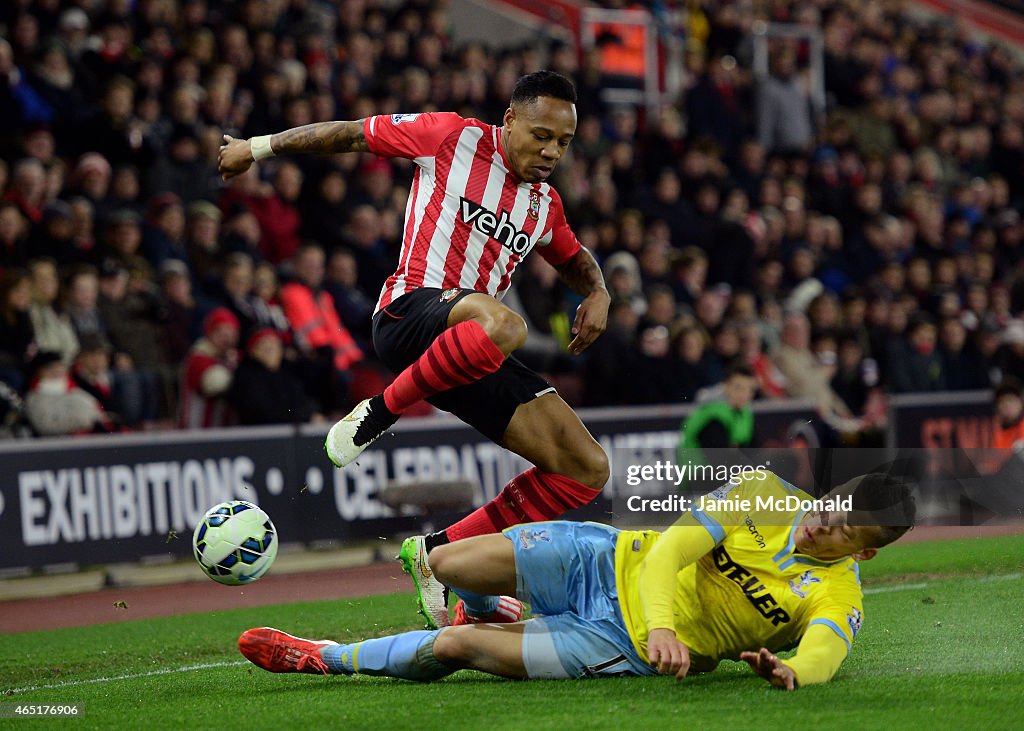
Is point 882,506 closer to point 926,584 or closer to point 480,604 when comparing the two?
point 480,604

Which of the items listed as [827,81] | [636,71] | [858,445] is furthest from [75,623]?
[827,81]

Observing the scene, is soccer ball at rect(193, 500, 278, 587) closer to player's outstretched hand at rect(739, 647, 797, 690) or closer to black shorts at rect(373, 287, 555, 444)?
black shorts at rect(373, 287, 555, 444)

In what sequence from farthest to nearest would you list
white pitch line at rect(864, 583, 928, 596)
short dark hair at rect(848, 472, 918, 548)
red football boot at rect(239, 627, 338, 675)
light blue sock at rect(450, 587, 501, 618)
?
white pitch line at rect(864, 583, 928, 596) → light blue sock at rect(450, 587, 501, 618) → red football boot at rect(239, 627, 338, 675) → short dark hair at rect(848, 472, 918, 548)

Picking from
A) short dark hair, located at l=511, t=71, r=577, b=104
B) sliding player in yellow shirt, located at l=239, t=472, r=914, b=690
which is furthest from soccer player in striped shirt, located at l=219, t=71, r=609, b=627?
sliding player in yellow shirt, located at l=239, t=472, r=914, b=690

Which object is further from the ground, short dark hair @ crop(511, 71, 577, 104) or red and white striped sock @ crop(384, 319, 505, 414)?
short dark hair @ crop(511, 71, 577, 104)

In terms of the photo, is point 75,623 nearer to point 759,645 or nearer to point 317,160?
point 759,645

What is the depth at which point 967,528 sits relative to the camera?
1080 cm

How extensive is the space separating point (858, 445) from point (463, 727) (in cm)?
906

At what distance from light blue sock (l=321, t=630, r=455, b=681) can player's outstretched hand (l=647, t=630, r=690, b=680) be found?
904mm

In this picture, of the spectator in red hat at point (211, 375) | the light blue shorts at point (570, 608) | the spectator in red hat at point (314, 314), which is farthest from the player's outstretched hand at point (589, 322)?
the spectator in red hat at point (314, 314)

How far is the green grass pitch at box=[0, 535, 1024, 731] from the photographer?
454cm

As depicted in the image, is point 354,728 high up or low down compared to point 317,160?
down

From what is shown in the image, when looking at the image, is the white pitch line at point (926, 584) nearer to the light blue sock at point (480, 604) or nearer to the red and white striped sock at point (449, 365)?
the light blue sock at point (480, 604)

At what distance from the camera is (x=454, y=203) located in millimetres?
6219
